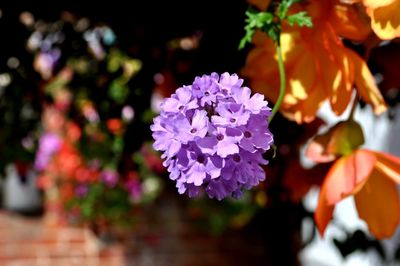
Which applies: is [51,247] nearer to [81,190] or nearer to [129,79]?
[81,190]

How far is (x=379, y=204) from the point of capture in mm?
597

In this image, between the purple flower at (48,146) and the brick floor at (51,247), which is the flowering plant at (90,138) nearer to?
the purple flower at (48,146)

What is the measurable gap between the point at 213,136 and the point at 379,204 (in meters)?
0.19

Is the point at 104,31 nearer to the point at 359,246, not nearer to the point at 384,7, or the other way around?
the point at 359,246

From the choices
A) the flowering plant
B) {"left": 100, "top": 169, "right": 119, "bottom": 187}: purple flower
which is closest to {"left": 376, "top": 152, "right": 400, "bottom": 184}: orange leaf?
the flowering plant

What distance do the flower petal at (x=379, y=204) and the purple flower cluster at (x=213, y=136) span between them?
148 mm

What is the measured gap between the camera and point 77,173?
3.15m

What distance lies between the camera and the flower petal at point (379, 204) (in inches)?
23.5

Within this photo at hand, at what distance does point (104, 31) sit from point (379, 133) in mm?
943

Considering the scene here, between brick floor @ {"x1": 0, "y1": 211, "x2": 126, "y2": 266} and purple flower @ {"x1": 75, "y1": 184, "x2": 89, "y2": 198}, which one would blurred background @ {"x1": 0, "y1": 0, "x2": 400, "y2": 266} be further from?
brick floor @ {"x1": 0, "y1": 211, "x2": 126, "y2": 266}

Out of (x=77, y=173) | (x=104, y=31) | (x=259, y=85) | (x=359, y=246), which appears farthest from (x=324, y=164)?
(x=77, y=173)

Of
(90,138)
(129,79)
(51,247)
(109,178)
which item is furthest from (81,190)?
(129,79)

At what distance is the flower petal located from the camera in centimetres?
60

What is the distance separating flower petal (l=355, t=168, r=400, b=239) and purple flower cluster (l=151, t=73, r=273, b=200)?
5.8 inches
